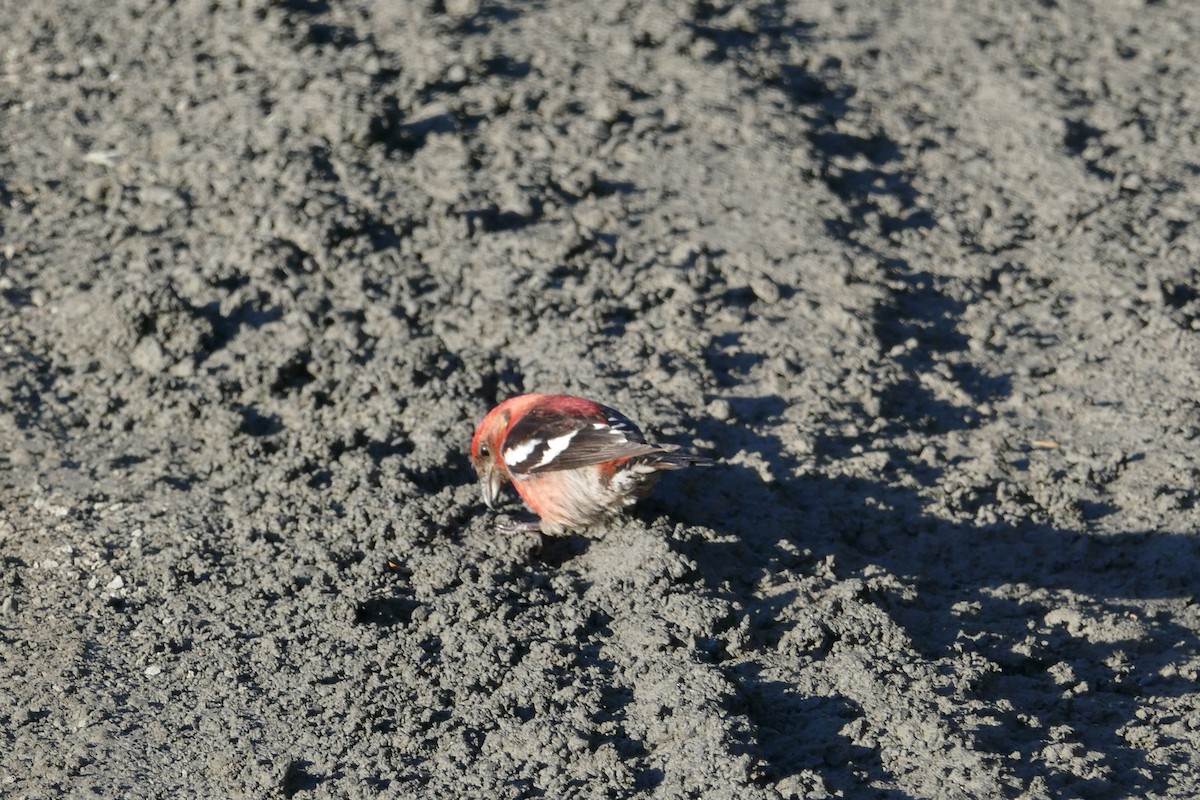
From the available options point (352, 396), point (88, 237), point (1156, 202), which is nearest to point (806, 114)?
point (1156, 202)

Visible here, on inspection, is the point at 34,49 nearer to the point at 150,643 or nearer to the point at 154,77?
the point at 154,77

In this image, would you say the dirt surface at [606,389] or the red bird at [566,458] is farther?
the red bird at [566,458]

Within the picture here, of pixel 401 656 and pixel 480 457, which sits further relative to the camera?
pixel 480 457

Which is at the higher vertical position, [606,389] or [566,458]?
[566,458]

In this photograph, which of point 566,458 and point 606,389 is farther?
point 606,389
